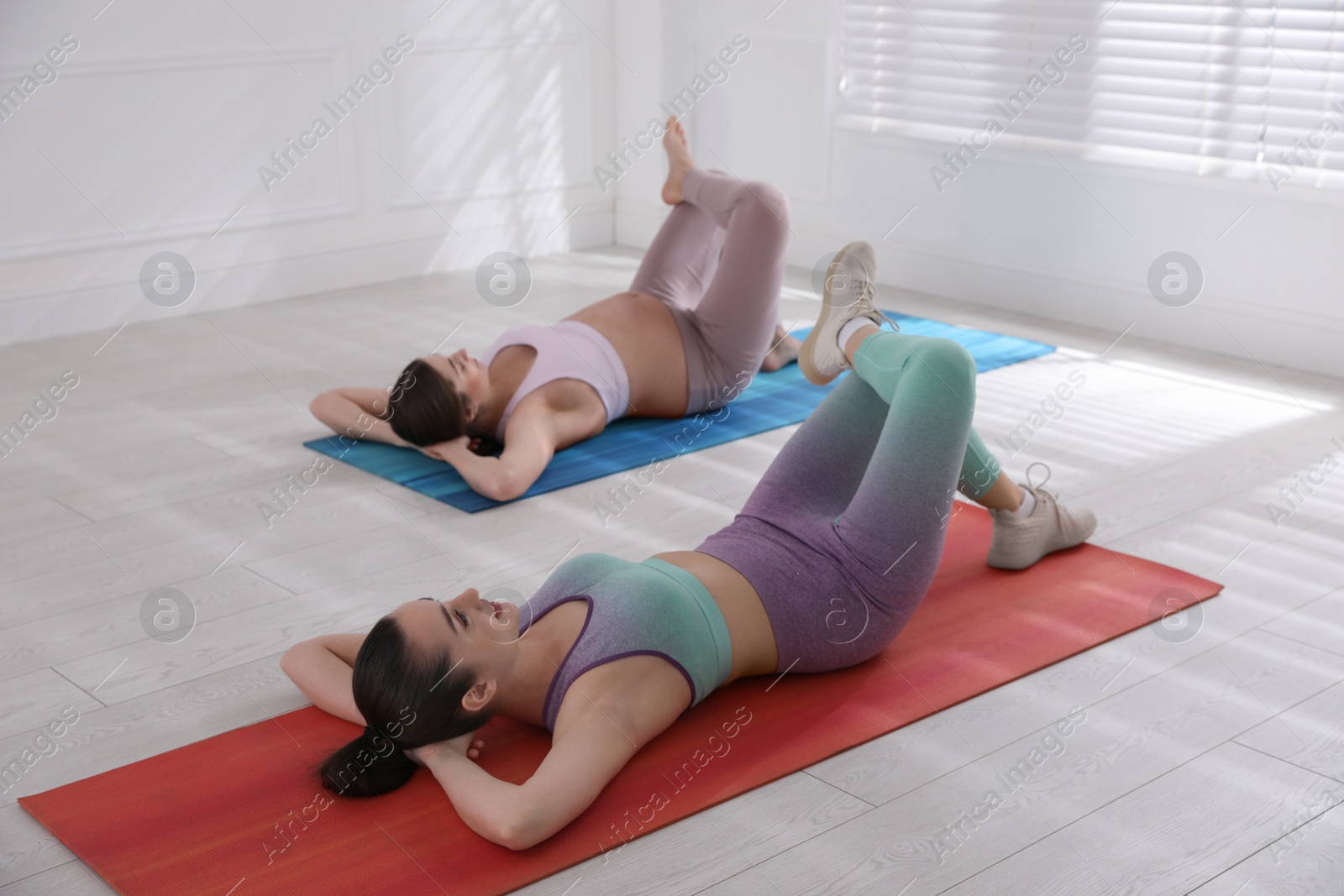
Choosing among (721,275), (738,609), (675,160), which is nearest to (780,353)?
(721,275)

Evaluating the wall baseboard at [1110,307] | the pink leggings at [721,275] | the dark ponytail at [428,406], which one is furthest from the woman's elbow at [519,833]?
the wall baseboard at [1110,307]

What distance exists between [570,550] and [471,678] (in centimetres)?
95

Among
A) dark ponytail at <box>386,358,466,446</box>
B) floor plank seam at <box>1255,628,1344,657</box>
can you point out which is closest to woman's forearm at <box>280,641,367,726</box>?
dark ponytail at <box>386,358,466,446</box>

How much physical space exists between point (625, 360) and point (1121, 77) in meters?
2.11

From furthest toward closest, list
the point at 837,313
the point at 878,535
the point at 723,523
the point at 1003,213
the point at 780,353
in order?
the point at 1003,213
the point at 780,353
the point at 723,523
the point at 837,313
the point at 878,535

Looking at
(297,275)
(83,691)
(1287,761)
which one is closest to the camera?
(1287,761)

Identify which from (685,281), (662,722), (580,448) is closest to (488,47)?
(685,281)

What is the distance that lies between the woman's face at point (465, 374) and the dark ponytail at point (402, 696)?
1287 millimetres

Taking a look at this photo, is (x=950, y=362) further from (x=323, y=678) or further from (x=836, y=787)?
(x=323, y=678)

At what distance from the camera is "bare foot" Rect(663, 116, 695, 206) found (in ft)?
11.4

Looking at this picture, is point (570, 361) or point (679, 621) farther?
point (570, 361)

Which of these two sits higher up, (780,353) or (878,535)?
(878,535)

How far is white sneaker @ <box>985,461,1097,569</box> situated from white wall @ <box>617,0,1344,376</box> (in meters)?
1.78

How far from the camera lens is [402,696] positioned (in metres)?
1.66
